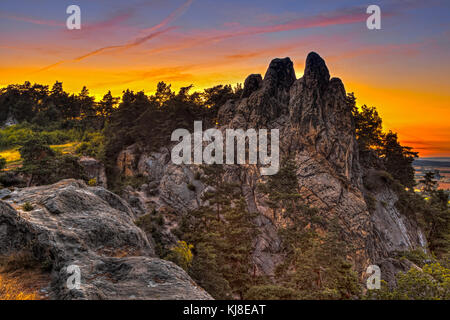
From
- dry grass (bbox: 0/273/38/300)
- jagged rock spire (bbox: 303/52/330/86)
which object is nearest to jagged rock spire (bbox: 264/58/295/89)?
jagged rock spire (bbox: 303/52/330/86)

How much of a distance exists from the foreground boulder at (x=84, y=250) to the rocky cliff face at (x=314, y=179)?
22.4m

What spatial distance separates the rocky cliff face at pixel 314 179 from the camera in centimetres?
3203

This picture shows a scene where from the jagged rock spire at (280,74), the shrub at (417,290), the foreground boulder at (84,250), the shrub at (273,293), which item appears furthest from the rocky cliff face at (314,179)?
the foreground boulder at (84,250)

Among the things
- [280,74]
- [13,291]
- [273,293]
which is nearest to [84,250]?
[13,291]

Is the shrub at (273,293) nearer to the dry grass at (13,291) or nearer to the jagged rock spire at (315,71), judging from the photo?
the dry grass at (13,291)

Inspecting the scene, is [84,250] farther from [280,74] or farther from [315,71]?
[280,74]

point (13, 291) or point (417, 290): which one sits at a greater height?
point (13, 291)

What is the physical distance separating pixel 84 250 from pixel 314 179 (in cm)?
3183

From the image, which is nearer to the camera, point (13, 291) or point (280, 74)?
point (13, 291)

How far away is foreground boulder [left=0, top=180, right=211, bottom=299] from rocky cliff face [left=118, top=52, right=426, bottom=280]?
22.4 metres

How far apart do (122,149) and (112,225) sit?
42.2 meters

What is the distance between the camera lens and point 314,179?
34656 millimetres
